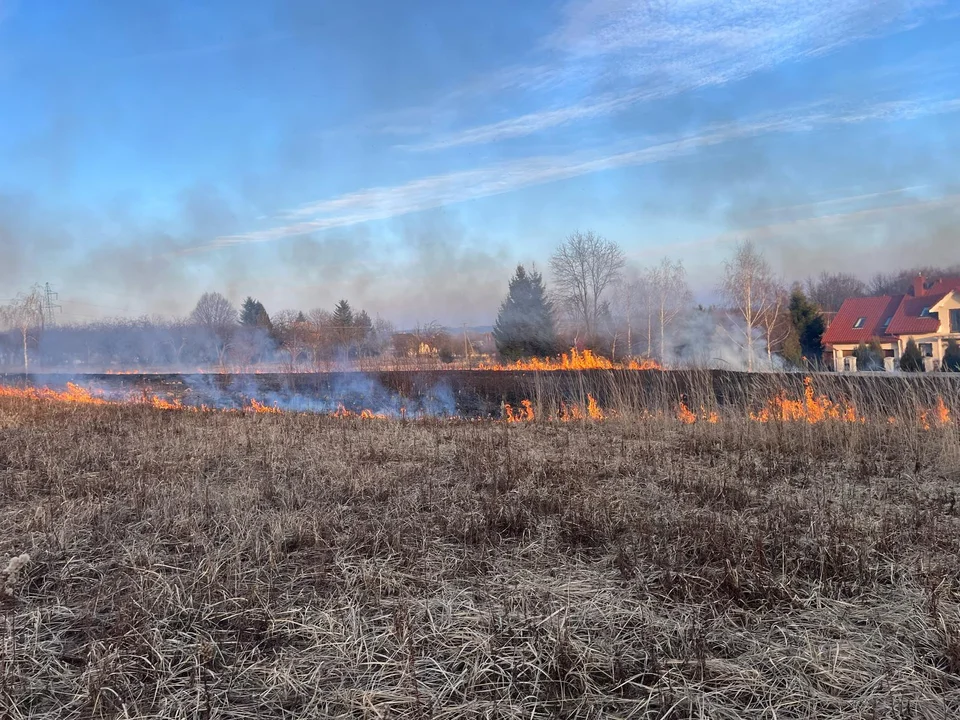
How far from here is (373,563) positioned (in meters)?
3.27

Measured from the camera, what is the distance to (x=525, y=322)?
90.5 feet

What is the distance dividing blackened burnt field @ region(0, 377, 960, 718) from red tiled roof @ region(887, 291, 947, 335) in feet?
97.7

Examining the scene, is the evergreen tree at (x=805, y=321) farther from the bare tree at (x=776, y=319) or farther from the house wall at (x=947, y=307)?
the house wall at (x=947, y=307)

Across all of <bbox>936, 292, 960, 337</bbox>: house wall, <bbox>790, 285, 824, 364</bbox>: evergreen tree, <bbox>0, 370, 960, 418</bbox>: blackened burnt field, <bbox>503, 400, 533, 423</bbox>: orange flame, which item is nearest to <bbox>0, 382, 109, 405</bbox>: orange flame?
<bbox>0, 370, 960, 418</bbox>: blackened burnt field

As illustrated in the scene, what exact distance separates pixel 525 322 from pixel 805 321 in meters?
14.2

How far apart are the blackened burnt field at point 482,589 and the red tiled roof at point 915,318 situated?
29783 millimetres

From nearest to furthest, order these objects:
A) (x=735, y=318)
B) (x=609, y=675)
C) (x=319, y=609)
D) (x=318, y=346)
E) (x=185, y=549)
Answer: (x=609, y=675), (x=319, y=609), (x=185, y=549), (x=318, y=346), (x=735, y=318)

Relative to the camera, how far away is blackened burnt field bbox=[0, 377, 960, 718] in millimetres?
2143

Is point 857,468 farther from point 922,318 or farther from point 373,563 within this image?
point 922,318

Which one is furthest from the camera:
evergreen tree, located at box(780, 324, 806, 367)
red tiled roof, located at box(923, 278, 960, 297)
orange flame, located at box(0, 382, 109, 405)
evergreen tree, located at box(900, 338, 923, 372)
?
red tiled roof, located at box(923, 278, 960, 297)

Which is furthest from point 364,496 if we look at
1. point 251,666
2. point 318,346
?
point 318,346

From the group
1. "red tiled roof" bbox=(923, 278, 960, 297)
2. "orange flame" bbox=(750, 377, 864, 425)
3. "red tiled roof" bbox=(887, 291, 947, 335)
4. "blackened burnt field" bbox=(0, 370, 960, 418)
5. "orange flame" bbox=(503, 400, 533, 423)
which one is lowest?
"orange flame" bbox=(503, 400, 533, 423)

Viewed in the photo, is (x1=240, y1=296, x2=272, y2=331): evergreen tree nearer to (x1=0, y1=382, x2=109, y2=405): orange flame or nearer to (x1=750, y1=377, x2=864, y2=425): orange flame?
(x1=0, y1=382, x2=109, y2=405): orange flame

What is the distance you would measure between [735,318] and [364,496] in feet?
91.6
